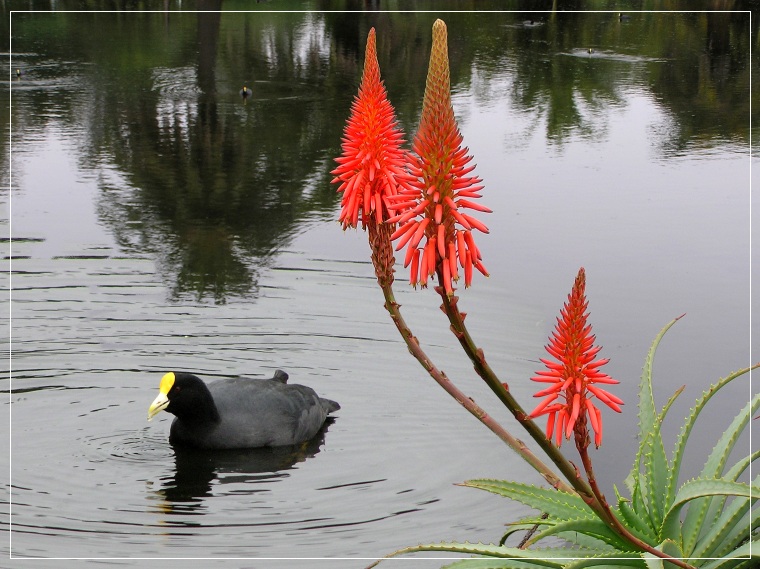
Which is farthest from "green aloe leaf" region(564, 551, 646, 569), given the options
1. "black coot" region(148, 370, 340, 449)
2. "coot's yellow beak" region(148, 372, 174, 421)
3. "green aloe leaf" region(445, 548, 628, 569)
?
"coot's yellow beak" region(148, 372, 174, 421)

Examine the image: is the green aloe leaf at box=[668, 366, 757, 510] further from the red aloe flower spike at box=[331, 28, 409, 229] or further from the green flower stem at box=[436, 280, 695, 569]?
the red aloe flower spike at box=[331, 28, 409, 229]

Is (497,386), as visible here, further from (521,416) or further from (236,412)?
(236,412)

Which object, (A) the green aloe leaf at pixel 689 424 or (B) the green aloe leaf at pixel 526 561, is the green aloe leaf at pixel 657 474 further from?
(B) the green aloe leaf at pixel 526 561

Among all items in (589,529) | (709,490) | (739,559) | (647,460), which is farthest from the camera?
(647,460)

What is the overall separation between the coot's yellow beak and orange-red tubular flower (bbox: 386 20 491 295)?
501 centimetres

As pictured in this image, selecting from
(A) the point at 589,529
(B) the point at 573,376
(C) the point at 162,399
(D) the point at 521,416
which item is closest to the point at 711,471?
(A) the point at 589,529

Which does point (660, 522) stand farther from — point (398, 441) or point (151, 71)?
point (151, 71)

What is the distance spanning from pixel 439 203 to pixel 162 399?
5.16 m

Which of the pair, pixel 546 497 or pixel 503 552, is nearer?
pixel 503 552

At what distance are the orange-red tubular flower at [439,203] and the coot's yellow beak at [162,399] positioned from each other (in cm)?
501

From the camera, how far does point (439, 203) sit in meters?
2.63

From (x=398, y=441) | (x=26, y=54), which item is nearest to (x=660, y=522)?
(x=398, y=441)

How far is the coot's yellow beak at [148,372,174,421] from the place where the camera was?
7449mm

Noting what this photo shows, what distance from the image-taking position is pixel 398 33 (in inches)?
709
